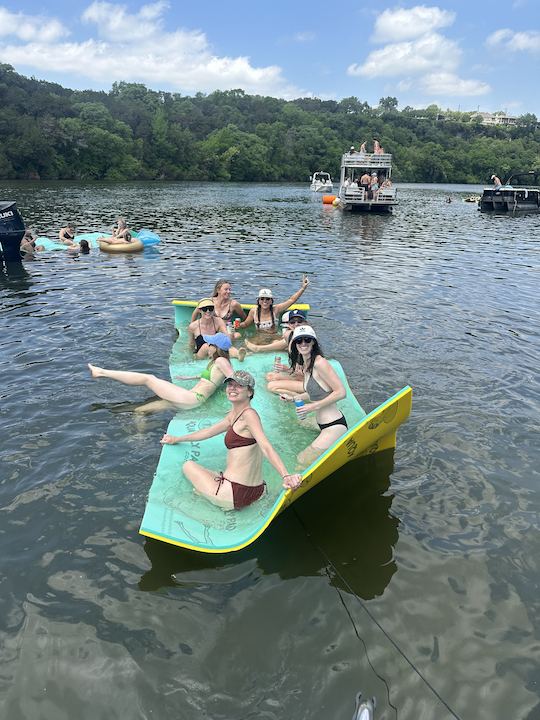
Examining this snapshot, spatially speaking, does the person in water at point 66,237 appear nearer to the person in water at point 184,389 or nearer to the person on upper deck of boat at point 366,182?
the person in water at point 184,389

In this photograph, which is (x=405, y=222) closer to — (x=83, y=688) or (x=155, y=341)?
(x=155, y=341)

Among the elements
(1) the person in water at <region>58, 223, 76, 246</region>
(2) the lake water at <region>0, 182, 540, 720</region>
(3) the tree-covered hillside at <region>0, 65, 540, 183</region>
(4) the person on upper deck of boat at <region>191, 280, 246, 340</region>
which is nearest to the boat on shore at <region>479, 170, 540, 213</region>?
(1) the person in water at <region>58, 223, 76, 246</region>

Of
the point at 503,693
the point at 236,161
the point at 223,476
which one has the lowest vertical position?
the point at 503,693

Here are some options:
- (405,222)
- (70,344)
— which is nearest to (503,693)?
(70,344)

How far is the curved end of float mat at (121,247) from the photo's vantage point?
2238 centimetres

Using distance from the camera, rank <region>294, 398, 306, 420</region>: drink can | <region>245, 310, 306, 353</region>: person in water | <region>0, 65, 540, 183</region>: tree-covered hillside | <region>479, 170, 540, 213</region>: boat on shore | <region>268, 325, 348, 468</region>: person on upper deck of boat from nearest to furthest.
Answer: <region>268, 325, 348, 468</region>: person on upper deck of boat
<region>294, 398, 306, 420</region>: drink can
<region>245, 310, 306, 353</region>: person in water
<region>479, 170, 540, 213</region>: boat on shore
<region>0, 65, 540, 183</region>: tree-covered hillside

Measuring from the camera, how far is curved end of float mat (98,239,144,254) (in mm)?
22375

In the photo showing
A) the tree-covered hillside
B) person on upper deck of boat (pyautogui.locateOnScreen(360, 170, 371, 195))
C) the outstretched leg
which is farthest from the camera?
the tree-covered hillside

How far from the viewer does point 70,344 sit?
11453 millimetres

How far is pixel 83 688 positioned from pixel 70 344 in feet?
28.1

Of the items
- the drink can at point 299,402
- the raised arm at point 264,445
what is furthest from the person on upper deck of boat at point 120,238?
the raised arm at point 264,445

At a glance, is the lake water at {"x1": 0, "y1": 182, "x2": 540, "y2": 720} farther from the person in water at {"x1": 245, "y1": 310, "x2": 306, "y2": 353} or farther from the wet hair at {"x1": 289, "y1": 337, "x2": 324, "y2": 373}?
the wet hair at {"x1": 289, "y1": 337, "x2": 324, "y2": 373}

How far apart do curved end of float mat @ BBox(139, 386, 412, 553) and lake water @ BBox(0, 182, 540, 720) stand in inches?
13.8

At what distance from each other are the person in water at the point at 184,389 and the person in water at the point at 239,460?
7.90 feet
